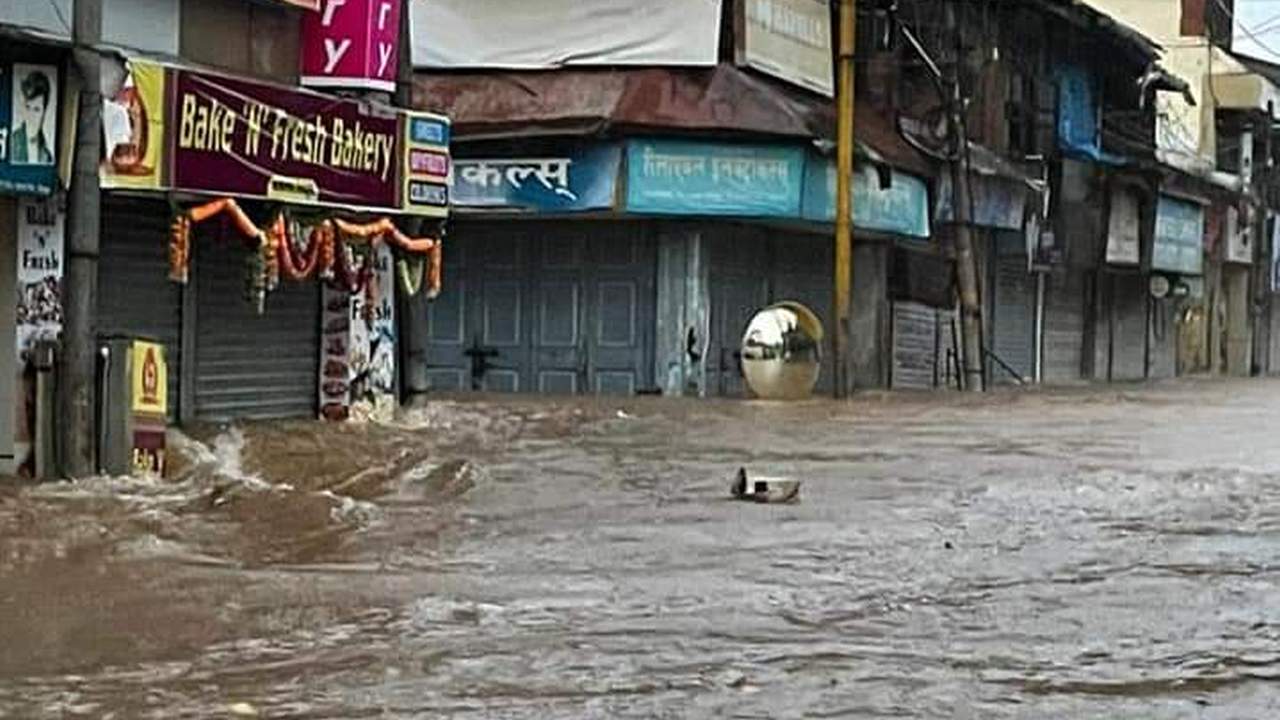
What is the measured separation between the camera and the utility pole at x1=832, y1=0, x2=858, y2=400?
28.1m

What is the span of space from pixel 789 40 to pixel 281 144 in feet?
41.2

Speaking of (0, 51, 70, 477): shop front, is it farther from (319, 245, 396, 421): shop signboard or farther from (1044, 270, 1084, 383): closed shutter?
(1044, 270, 1084, 383): closed shutter

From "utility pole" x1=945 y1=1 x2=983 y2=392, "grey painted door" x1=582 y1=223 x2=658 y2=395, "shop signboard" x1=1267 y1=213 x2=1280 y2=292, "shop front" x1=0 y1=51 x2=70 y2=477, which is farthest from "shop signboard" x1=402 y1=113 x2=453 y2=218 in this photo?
"shop signboard" x1=1267 y1=213 x2=1280 y2=292

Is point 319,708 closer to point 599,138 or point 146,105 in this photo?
point 146,105

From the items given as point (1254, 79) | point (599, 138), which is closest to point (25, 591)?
point (599, 138)

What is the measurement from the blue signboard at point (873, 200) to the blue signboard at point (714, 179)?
17.6 inches

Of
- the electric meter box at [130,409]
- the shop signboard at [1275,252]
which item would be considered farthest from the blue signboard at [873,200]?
the shop signboard at [1275,252]

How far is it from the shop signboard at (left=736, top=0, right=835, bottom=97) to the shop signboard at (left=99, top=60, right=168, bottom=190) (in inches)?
506

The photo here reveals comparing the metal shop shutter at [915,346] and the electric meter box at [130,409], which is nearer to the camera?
the electric meter box at [130,409]

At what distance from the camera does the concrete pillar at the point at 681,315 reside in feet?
90.3

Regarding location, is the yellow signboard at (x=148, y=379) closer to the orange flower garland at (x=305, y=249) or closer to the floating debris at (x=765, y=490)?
the orange flower garland at (x=305, y=249)

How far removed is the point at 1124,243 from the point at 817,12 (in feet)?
49.9

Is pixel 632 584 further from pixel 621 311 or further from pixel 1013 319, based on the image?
pixel 1013 319

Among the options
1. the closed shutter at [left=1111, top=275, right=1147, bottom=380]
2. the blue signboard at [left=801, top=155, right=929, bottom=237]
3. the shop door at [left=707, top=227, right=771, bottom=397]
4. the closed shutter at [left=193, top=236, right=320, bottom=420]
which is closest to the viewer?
the closed shutter at [left=193, top=236, right=320, bottom=420]
